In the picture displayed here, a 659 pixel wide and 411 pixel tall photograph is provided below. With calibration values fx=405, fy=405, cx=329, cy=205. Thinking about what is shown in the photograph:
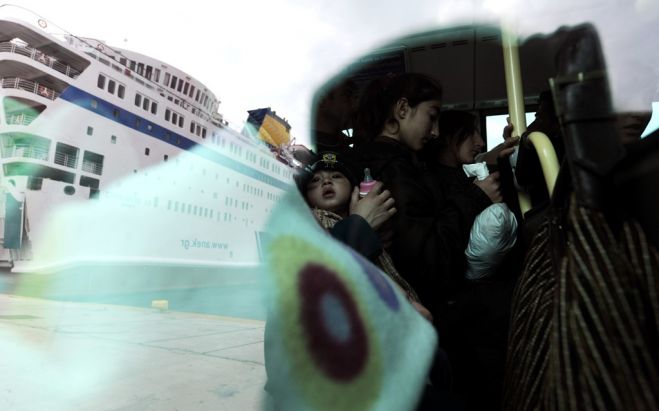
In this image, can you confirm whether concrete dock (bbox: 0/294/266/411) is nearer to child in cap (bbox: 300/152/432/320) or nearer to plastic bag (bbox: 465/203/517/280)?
child in cap (bbox: 300/152/432/320)

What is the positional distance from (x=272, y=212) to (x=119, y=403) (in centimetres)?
247

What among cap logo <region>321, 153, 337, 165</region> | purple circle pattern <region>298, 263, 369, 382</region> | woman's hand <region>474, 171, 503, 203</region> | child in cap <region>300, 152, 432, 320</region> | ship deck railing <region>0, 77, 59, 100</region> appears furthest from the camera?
ship deck railing <region>0, 77, 59, 100</region>

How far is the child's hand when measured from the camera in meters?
0.98

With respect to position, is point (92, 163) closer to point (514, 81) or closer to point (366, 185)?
point (366, 185)

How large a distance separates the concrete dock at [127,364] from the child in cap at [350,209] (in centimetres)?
182

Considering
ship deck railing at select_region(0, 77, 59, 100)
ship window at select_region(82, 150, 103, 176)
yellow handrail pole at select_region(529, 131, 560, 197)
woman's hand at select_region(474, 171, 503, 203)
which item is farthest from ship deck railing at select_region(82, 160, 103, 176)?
yellow handrail pole at select_region(529, 131, 560, 197)

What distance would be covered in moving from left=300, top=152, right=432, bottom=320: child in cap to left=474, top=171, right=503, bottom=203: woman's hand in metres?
0.25

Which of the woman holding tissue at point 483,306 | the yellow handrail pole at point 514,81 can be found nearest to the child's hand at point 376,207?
the woman holding tissue at point 483,306

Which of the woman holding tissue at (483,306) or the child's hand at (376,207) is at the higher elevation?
the child's hand at (376,207)

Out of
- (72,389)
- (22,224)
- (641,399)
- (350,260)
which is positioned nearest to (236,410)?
(72,389)

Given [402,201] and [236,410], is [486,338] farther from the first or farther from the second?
[236,410]

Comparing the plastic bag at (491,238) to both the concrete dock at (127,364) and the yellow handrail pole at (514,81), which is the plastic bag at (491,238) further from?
the concrete dock at (127,364)

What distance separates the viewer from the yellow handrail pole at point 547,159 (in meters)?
0.70

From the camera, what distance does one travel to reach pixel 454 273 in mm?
1017
